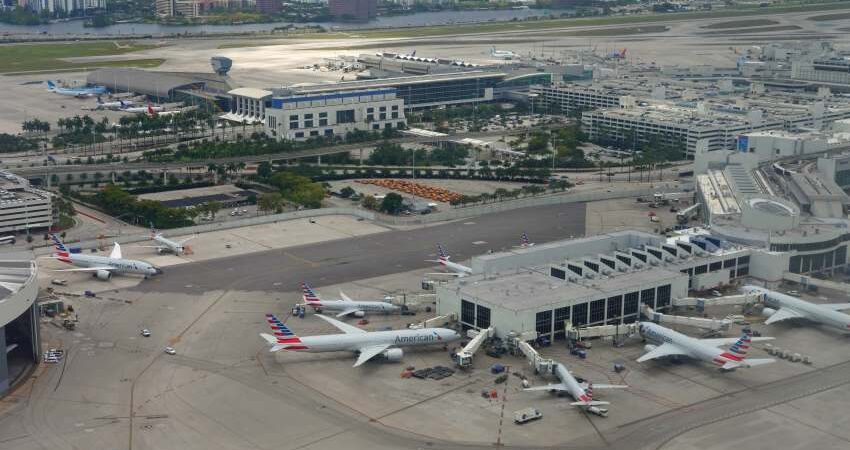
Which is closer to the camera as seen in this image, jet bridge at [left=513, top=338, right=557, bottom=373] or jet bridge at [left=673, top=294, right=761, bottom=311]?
jet bridge at [left=513, top=338, right=557, bottom=373]

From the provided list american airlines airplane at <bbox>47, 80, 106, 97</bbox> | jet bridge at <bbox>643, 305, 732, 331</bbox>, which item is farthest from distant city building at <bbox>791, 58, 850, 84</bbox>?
jet bridge at <bbox>643, 305, 732, 331</bbox>

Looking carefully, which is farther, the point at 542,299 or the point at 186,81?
the point at 186,81

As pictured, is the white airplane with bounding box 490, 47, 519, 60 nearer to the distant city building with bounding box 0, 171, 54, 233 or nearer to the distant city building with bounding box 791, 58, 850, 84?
the distant city building with bounding box 791, 58, 850, 84

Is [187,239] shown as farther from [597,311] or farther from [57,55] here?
[57,55]

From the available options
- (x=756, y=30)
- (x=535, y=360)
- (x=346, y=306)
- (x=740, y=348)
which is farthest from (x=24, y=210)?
(x=756, y=30)

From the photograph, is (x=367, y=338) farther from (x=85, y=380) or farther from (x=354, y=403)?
(x=85, y=380)

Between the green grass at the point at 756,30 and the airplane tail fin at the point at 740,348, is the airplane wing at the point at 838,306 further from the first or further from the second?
the green grass at the point at 756,30

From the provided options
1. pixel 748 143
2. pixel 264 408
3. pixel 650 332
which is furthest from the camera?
pixel 748 143

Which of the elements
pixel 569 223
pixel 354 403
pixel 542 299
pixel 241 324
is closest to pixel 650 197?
pixel 569 223
